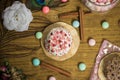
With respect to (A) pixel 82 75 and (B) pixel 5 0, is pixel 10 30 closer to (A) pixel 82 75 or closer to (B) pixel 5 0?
(B) pixel 5 0

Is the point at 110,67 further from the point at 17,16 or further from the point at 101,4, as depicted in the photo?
the point at 17,16

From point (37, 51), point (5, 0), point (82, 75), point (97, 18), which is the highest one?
point (5, 0)

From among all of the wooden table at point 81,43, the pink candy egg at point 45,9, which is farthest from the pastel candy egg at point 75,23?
the pink candy egg at point 45,9

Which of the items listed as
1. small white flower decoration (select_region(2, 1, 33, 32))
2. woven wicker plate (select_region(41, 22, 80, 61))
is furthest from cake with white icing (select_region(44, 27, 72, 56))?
small white flower decoration (select_region(2, 1, 33, 32))

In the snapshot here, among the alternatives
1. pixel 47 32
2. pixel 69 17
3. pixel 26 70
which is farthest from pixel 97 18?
pixel 26 70

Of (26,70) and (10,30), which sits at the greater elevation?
(10,30)

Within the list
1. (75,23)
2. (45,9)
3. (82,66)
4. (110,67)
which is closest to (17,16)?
(45,9)
